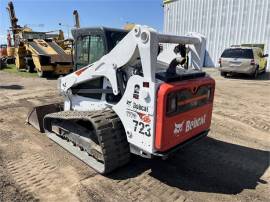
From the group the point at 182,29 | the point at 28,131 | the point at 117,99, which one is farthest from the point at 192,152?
the point at 182,29

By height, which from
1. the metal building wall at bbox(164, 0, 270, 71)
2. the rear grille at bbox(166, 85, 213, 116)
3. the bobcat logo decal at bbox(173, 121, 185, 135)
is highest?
the metal building wall at bbox(164, 0, 270, 71)

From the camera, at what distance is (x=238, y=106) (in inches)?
338

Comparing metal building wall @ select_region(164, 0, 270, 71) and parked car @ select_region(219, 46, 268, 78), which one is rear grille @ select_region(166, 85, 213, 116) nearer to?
parked car @ select_region(219, 46, 268, 78)

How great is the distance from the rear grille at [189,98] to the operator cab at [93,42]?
1.36 meters

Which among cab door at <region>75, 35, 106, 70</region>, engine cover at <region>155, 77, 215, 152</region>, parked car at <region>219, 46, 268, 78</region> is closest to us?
engine cover at <region>155, 77, 215, 152</region>

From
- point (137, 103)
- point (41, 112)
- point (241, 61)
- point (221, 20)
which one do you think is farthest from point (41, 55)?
point (221, 20)

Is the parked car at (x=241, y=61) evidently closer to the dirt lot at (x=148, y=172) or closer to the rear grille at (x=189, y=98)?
the dirt lot at (x=148, y=172)

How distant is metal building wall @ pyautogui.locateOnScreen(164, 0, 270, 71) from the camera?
18642 millimetres

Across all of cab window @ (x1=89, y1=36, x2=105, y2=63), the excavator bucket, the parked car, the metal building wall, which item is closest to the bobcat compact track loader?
cab window @ (x1=89, y1=36, x2=105, y2=63)

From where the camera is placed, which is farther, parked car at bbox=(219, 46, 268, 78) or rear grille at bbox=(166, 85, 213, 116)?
parked car at bbox=(219, 46, 268, 78)

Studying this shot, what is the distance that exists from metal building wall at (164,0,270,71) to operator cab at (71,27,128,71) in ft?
54.3

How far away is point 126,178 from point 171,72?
5.42 ft

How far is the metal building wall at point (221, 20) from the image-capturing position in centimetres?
1864

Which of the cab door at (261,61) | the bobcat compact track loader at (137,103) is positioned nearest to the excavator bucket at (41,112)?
the bobcat compact track loader at (137,103)
